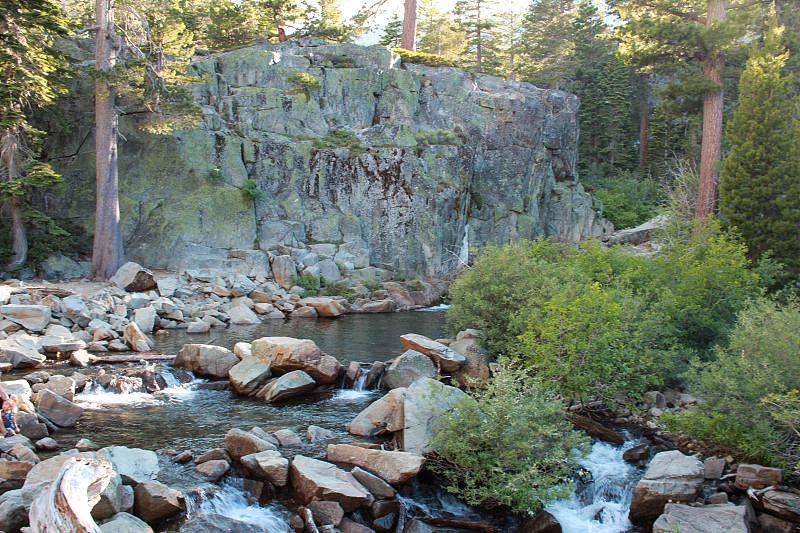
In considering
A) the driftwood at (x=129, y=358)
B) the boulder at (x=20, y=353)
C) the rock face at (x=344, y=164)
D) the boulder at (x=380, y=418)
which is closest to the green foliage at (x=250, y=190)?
the rock face at (x=344, y=164)

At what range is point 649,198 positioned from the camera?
131ft

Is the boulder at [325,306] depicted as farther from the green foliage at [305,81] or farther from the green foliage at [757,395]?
the green foliage at [757,395]

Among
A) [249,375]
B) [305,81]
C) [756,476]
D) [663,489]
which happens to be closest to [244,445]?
[249,375]

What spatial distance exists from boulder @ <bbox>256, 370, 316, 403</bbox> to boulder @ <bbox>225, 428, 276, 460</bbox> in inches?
115

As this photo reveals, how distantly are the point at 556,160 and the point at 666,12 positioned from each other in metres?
18.6

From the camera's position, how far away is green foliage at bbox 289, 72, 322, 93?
30.3 m

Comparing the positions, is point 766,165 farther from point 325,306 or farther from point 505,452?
point 325,306

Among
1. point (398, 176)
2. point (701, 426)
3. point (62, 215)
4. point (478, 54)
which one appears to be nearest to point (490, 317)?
point (701, 426)

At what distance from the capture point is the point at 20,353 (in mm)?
11859

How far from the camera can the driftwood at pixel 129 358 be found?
12.8 metres

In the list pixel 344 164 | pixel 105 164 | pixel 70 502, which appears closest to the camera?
pixel 70 502

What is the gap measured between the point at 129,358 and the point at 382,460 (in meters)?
8.63

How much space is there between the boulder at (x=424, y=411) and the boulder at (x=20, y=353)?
900 cm

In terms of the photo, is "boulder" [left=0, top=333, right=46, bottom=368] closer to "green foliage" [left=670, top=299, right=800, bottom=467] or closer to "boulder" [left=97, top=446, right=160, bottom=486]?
"boulder" [left=97, top=446, right=160, bottom=486]
